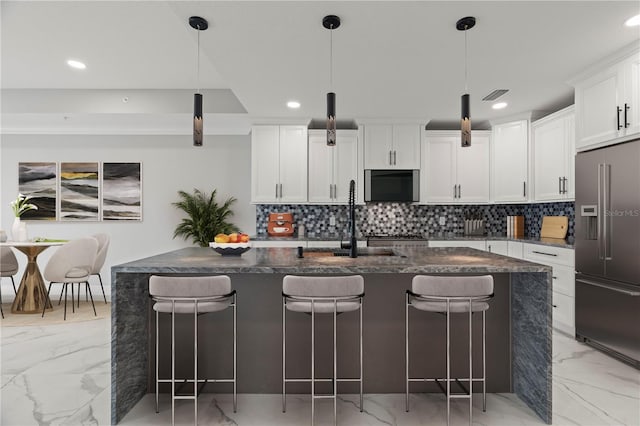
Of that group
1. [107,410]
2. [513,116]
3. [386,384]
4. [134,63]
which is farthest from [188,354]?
[513,116]

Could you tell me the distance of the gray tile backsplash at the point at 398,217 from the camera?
17.8 ft

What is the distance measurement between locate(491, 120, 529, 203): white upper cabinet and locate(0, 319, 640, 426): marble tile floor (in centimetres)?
229

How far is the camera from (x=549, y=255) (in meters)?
3.97

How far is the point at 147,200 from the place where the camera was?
582 cm

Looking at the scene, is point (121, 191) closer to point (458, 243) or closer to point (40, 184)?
point (40, 184)

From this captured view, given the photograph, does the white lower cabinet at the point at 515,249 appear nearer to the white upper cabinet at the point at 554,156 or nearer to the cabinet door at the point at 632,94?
the white upper cabinet at the point at 554,156

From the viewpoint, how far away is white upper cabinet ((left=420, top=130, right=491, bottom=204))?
5082 millimetres

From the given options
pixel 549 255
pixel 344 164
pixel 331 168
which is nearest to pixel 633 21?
pixel 549 255

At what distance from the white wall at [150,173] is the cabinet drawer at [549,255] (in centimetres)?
381

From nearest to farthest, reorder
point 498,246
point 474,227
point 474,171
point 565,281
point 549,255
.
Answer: point 565,281 → point 549,255 → point 498,246 → point 474,171 → point 474,227

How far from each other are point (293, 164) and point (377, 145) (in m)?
1.17

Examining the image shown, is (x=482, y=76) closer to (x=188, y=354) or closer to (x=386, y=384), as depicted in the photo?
(x=386, y=384)

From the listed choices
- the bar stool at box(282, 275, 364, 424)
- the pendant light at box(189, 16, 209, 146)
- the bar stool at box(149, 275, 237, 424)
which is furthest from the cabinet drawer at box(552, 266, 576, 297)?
the pendant light at box(189, 16, 209, 146)

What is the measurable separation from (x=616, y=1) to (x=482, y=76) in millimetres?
1195
